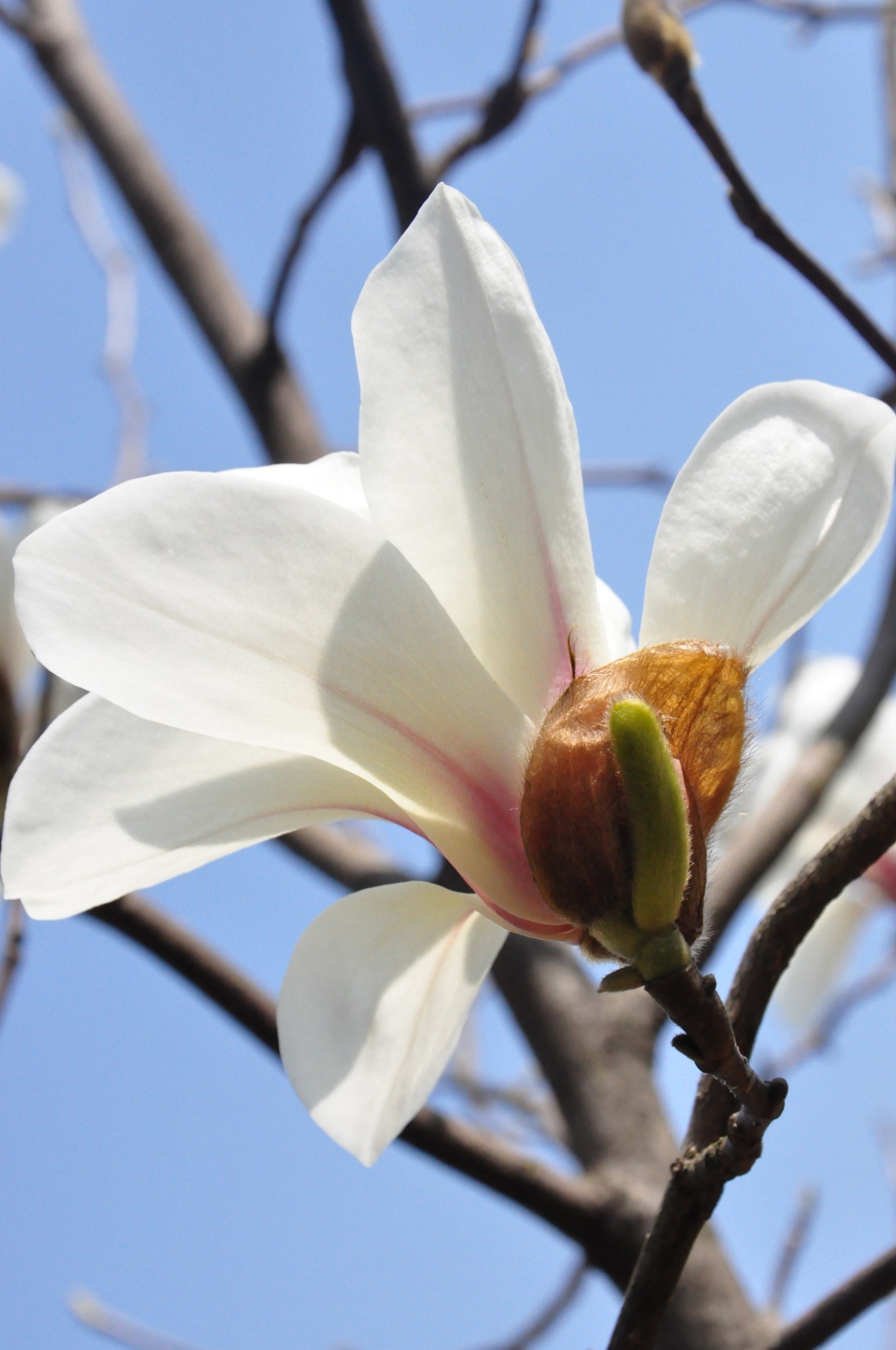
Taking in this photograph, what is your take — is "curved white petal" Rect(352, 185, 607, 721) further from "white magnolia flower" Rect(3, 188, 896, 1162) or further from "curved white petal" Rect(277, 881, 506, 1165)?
"curved white petal" Rect(277, 881, 506, 1165)

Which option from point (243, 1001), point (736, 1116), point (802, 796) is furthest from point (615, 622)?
point (802, 796)

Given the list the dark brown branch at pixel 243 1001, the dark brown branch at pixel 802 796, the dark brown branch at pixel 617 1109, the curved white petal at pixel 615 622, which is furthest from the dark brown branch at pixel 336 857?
the curved white petal at pixel 615 622

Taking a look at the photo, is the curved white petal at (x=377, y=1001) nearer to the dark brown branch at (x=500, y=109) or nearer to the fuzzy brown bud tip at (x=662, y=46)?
the fuzzy brown bud tip at (x=662, y=46)

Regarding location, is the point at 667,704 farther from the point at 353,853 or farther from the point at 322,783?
the point at 353,853

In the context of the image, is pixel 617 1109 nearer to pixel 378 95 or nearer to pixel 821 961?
pixel 821 961

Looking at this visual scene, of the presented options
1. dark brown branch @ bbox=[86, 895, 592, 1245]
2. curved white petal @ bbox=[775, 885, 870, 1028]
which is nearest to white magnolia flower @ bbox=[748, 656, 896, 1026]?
curved white petal @ bbox=[775, 885, 870, 1028]

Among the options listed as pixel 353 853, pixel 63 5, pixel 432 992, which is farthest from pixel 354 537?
pixel 63 5
